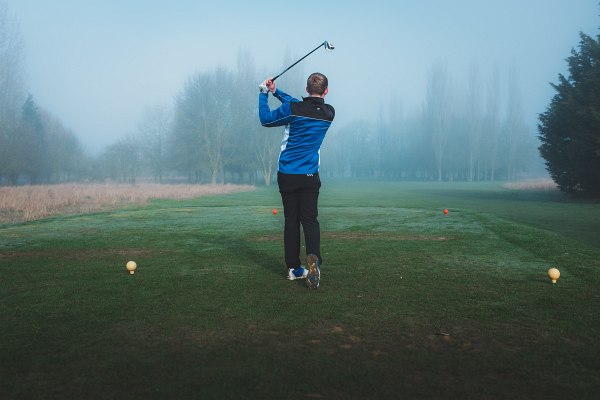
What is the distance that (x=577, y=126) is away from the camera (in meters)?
21.9

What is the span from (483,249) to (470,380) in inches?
221

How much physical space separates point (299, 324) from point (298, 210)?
6.91 feet

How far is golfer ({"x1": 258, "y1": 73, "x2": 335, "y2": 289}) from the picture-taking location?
548 cm

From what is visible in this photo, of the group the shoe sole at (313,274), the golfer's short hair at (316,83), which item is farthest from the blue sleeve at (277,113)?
the shoe sole at (313,274)

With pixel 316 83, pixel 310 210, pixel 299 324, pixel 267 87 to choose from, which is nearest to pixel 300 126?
pixel 316 83

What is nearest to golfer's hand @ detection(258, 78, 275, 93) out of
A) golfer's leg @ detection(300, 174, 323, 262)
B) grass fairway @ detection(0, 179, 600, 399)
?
golfer's leg @ detection(300, 174, 323, 262)

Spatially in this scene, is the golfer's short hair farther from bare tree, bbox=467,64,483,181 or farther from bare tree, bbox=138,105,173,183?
bare tree, bbox=467,64,483,181

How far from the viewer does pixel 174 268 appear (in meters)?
6.27

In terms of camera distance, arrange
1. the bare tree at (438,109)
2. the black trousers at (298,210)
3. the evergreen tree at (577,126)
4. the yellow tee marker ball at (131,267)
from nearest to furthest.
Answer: the black trousers at (298,210) < the yellow tee marker ball at (131,267) < the evergreen tree at (577,126) < the bare tree at (438,109)

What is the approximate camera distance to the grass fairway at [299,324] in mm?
2688

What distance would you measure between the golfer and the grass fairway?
50 cm

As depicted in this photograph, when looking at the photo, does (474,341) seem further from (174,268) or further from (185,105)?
(185,105)

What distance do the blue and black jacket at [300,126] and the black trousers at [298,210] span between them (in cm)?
11

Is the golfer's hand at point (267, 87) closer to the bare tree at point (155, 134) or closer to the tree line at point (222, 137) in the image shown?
the tree line at point (222, 137)
